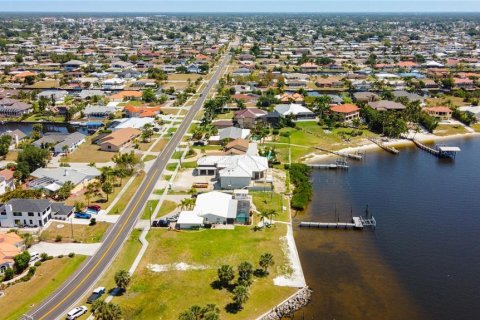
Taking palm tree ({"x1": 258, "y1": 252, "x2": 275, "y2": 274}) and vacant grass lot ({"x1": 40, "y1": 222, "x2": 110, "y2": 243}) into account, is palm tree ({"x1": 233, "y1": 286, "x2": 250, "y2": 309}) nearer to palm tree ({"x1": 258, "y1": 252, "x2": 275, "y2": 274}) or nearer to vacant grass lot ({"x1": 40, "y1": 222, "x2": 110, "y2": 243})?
palm tree ({"x1": 258, "y1": 252, "x2": 275, "y2": 274})

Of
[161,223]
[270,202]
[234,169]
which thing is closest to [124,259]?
[161,223]

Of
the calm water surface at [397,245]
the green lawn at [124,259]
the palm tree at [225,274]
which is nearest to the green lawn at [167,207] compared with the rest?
the green lawn at [124,259]

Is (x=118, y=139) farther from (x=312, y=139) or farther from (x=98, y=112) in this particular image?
(x=312, y=139)

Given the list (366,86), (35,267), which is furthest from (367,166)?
(366,86)

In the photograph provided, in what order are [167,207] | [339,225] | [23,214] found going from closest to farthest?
[23,214], [339,225], [167,207]

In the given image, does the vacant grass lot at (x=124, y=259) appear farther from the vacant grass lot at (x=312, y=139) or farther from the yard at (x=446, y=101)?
the yard at (x=446, y=101)

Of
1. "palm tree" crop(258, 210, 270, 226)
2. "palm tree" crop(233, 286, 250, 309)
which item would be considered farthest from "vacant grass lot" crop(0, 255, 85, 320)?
"palm tree" crop(258, 210, 270, 226)
